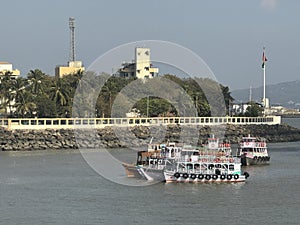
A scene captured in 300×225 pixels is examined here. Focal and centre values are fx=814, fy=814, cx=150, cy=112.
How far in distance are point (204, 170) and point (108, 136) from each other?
36.5 meters

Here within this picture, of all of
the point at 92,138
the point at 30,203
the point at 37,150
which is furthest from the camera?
the point at 92,138

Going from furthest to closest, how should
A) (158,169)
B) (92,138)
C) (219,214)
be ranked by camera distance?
1. (92,138)
2. (158,169)
3. (219,214)

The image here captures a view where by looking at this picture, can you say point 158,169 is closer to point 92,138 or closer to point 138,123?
point 92,138

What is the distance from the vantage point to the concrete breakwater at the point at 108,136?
3302 inches

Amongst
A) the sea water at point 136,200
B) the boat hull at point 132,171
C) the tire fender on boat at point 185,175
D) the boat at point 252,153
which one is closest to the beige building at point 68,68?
the boat at point 252,153

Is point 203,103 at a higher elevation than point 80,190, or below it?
higher

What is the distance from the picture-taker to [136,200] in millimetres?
46406

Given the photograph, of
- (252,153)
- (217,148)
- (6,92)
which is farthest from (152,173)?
(6,92)

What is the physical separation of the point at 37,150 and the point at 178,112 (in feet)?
105

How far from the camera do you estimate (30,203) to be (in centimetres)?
4538

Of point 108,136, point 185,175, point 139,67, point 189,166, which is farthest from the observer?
point 139,67

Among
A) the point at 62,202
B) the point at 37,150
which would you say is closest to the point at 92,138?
the point at 37,150

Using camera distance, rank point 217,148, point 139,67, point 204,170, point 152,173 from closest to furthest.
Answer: point 204,170 < point 152,173 < point 217,148 < point 139,67

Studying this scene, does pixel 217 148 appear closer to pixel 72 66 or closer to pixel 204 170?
pixel 204 170
